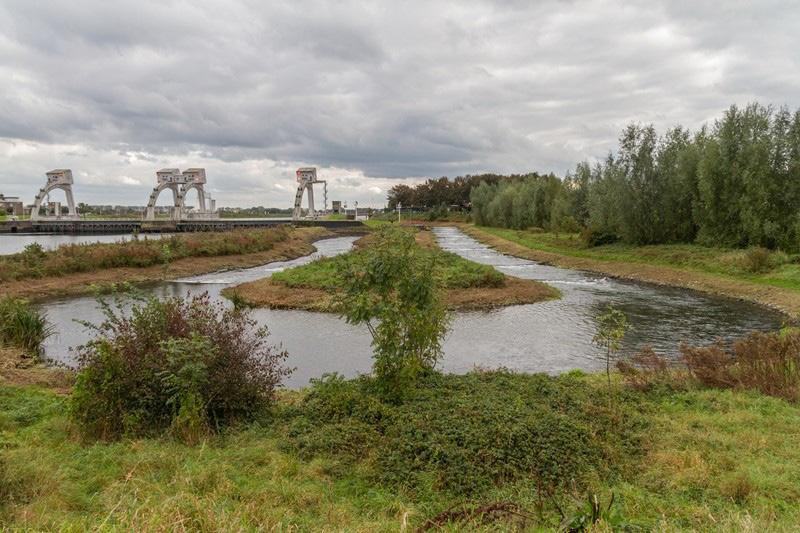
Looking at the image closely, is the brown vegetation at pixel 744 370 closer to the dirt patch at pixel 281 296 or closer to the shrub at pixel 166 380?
the shrub at pixel 166 380

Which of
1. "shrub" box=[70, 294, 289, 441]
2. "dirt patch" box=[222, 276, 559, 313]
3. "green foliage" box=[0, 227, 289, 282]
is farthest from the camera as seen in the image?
"green foliage" box=[0, 227, 289, 282]

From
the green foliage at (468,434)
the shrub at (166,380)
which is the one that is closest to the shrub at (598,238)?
the green foliage at (468,434)

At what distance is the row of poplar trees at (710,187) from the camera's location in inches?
1328

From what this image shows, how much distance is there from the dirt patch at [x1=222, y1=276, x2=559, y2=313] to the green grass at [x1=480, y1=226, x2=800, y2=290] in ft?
36.2

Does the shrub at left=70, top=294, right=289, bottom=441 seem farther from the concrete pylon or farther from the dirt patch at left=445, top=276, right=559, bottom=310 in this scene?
the concrete pylon

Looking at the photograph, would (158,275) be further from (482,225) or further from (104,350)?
(482,225)

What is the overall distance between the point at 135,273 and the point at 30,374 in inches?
961

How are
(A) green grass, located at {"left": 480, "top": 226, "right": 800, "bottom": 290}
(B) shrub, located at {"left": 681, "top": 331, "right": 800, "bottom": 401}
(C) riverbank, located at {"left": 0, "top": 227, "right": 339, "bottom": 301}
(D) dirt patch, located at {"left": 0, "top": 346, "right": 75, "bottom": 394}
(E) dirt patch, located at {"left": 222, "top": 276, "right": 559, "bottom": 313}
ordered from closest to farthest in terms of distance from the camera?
(B) shrub, located at {"left": 681, "top": 331, "right": 800, "bottom": 401} < (D) dirt patch, located at {"left": 0, "top": 346, "right": 75, "bottom": 394} < (E) dirt patch, located at {"left": 222, "top": 276, "right": 559, "bottom": 313} < (A) green grass, located at {"left": 480, "top": 226, "right": 800, "bottom": 290} < (C) riverbank, located at {"left": 0, "top": 227, "right": 339, "bottom": 301}

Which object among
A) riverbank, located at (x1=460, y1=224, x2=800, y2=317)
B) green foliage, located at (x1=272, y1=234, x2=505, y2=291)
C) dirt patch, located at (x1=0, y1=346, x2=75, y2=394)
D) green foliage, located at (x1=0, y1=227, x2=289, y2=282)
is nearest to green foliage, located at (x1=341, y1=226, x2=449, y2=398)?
dirt patch, located at (x1=0, y1=346, x2=75, y2=394)

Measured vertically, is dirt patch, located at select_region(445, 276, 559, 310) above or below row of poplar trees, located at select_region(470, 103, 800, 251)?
below

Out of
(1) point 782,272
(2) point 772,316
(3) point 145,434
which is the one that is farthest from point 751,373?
(1) point 782,272

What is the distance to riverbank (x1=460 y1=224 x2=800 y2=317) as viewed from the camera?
2631 centimetres

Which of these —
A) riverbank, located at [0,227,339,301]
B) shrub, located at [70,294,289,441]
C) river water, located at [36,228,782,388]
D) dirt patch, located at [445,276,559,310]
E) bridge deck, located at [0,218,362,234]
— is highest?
bridge deck, located at [0,218,362,234]

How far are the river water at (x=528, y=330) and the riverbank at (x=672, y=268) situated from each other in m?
1.24
